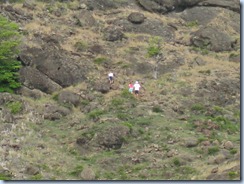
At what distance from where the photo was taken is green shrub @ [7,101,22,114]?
30.5 meters

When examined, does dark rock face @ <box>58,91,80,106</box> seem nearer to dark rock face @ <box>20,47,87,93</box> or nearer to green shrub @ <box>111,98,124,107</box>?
dark rock face @ <box>20,47,87,93</box>

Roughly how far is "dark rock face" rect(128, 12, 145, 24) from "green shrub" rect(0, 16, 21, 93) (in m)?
13.9

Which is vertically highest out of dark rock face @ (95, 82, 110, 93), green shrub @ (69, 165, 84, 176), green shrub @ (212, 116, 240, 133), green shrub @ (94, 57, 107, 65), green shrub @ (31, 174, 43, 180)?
green shrub @ (31, 174, 43, 180)

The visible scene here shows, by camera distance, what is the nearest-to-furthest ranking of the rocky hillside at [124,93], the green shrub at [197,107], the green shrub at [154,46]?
the rocky hillside at [124,93] → the green shrub at [197,107] → the green shrub at [154,46]

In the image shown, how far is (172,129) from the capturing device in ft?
94.2

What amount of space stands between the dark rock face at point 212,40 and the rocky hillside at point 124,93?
0.10 metres

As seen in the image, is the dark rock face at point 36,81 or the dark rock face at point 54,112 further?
the dark rock face at point 36,81

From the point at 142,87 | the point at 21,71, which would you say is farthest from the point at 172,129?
the point at 21,71

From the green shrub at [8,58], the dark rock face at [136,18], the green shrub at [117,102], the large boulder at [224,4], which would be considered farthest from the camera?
the large boulder at [224,4]

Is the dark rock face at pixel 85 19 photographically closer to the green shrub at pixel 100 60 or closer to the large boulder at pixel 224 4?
the green shrub at pixel 100 60

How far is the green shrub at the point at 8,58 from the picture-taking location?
33.7 metres

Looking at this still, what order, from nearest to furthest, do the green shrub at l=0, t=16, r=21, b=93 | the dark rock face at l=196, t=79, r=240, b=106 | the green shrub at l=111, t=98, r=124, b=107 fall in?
the green shrub at l=111, t=98, r=124, b=107, the green shrub at l=0, t=16, r=21, b=93, the dark rock face at l=196, t=79, r=240, b=106

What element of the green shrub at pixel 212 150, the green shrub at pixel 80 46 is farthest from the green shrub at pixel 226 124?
the green shrub at pixel 80 46

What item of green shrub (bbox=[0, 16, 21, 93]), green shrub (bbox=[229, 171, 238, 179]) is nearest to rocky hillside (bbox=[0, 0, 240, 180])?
green shrub (bbox=[229, 171, 238, 179])
